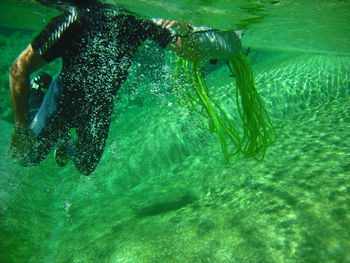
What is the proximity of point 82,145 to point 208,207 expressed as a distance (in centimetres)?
244

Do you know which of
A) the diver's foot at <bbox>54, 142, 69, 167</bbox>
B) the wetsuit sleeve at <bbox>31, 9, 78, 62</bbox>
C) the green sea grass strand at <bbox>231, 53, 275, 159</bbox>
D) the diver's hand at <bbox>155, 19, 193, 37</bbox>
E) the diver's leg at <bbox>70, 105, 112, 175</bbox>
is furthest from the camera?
the diver's foot at <bbox>54, 142, 69, 167</bbox>

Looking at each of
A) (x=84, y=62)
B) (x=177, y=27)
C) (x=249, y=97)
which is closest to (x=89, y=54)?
(x=84, y=62)

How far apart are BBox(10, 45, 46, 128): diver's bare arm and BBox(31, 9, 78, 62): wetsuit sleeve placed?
0.12 metres

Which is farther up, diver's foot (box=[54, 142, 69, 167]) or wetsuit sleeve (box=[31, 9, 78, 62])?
wetsuit sleeve (box=[31, 9, 78, 62])

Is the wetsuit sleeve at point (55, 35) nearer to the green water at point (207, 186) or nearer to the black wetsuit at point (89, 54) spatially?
the black wetsuit at point (89, 54)

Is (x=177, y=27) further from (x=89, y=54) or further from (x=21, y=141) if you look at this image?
(x=21, y=141)

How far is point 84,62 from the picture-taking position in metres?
2.92

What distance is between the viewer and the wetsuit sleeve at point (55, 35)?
8.13 feet

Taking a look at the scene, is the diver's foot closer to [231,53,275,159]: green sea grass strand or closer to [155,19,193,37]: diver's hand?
[155,19,193,37]: diver's hand

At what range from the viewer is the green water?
7.00ft

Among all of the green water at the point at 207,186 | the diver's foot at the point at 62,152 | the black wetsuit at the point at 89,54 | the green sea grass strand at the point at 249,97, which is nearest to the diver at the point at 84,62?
the black wetsuit at the point at 89,54

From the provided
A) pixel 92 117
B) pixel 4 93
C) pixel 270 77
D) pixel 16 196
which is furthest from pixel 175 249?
pixel 4 93

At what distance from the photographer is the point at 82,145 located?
383 centimetres

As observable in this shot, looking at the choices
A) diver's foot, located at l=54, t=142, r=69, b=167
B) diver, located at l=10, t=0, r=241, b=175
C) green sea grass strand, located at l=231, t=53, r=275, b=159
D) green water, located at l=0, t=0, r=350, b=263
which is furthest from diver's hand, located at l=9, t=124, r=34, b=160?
green sea grass strand, located at l=231, t=53, r=275, b=159
